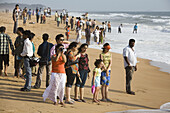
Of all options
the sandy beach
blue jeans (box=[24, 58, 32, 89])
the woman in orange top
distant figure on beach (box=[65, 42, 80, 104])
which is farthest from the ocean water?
the woman in orange top

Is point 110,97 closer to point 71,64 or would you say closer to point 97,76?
point 97,76

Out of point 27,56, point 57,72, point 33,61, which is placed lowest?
point 57,72

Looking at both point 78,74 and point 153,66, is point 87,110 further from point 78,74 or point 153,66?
point 153,66

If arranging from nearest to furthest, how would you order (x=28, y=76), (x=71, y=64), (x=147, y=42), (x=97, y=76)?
(x=71, y=64) < (x=97, y=76) < (x=28, y=76) < (x=147, y=42)

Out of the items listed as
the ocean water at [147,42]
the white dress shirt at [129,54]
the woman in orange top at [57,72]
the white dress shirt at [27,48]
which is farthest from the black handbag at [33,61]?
the ocean water at [147,42]

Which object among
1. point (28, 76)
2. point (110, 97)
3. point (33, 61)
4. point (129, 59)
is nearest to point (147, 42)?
point (129, 59)

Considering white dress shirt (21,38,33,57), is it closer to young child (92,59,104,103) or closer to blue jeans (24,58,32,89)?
blue jeans (24,58,32,89)

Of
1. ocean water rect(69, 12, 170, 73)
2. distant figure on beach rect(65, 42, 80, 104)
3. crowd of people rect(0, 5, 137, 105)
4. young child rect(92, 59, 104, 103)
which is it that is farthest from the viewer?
ocean water rect(69, 12, 170, 73)

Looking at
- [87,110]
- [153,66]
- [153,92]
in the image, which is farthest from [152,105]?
[153,66]

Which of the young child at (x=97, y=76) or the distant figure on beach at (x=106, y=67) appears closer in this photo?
the young child at (x=97, y=76)

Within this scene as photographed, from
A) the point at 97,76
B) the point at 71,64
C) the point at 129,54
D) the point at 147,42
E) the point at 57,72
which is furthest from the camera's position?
the point at 147,42

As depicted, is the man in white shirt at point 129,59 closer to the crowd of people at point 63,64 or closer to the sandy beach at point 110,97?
the crowd of people at point 63,64

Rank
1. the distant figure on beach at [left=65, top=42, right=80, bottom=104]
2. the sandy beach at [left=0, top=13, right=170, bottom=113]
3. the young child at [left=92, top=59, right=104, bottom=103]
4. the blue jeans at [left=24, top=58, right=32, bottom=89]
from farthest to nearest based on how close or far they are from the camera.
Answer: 1. the blue jeans at [left=24, top=58, right=32, bottom=89]
2. the young child at [left=92, top=59, right=104, bottom=103]
3. the distant figure on beach at [left=65, top=42, right=80, bottom=104]
4. the sandy beach at [left=0, top=13, right=170, bottom=113]

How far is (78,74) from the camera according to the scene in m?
6.61
